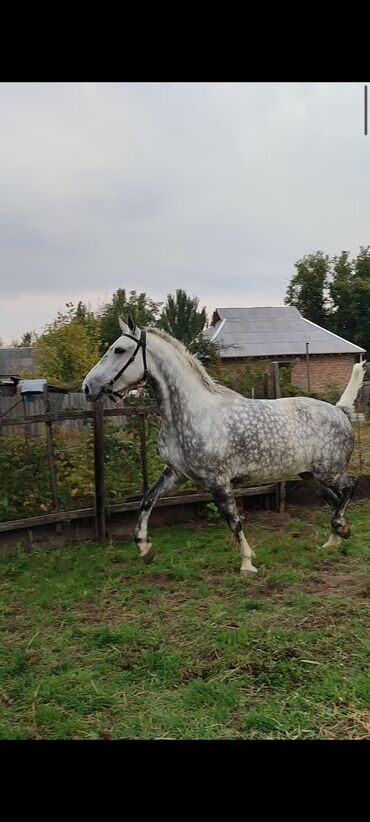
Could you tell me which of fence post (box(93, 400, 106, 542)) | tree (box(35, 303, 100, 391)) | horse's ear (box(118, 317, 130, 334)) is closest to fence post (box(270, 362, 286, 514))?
fence post (box(93, 400, 106, 542))

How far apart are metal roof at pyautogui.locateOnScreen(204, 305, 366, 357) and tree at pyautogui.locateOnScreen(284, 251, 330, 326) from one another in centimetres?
580

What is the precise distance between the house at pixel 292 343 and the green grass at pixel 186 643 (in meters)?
22.9

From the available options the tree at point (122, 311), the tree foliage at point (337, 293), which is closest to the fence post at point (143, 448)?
the tree at point (122, 311)

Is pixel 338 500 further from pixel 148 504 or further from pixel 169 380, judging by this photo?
pixel 169 380

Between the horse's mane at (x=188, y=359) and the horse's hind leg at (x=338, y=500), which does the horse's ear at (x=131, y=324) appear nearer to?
the horse's mane at (x=188, y=359)

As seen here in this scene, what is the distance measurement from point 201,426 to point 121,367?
834 mm

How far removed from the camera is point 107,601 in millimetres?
4180

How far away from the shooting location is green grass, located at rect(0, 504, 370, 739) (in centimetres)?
255

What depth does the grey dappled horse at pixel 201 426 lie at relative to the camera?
14.5 feet

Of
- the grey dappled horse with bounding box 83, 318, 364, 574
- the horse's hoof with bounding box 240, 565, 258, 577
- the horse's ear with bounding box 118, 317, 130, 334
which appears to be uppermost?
the horse's ear with bounding box 118, 317, 130, 334

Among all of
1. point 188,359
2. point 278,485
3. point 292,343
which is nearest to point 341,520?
point 278,485

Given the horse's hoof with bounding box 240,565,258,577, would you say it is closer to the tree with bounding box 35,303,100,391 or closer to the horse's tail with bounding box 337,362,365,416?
the horse's tail with bounding box 337,362,365,416

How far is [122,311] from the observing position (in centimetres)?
3103

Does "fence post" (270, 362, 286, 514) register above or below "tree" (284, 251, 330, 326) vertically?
below
